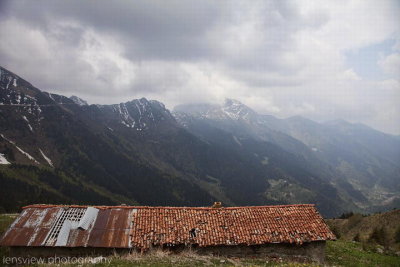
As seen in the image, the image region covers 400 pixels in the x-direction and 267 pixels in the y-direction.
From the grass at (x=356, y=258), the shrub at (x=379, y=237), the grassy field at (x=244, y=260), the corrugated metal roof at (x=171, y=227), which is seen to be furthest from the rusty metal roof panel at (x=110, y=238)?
the shrub at (x=379, y=237)

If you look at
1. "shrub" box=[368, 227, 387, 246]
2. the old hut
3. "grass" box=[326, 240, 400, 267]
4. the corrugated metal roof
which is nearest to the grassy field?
"grass" box=[326, 240, 400, 267]

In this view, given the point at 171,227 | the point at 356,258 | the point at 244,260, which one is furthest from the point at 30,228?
the point at 356,258

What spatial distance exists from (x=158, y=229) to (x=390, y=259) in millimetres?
22384

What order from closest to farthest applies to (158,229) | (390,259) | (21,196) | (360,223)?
1. (158,229)
2. (390,259)
3. (360,223)
4. (21,196)

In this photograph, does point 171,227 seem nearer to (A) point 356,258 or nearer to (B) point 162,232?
(B) point 162,232

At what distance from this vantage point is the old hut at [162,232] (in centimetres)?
2245

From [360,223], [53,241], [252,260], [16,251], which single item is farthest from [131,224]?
[360,223]

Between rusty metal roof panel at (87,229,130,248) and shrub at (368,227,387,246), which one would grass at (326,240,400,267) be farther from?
rusty metal roof panel at (87,229,130,248)

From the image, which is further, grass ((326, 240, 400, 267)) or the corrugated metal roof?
grass ((326, 240, 400, 267))

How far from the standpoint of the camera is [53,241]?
877 inches

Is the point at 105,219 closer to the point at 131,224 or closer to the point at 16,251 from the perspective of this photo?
the point at 131,224

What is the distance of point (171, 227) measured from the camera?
2459cm

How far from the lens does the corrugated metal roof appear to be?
2280 cm

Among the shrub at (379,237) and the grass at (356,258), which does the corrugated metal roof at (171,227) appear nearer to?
the grass at (356,258)
